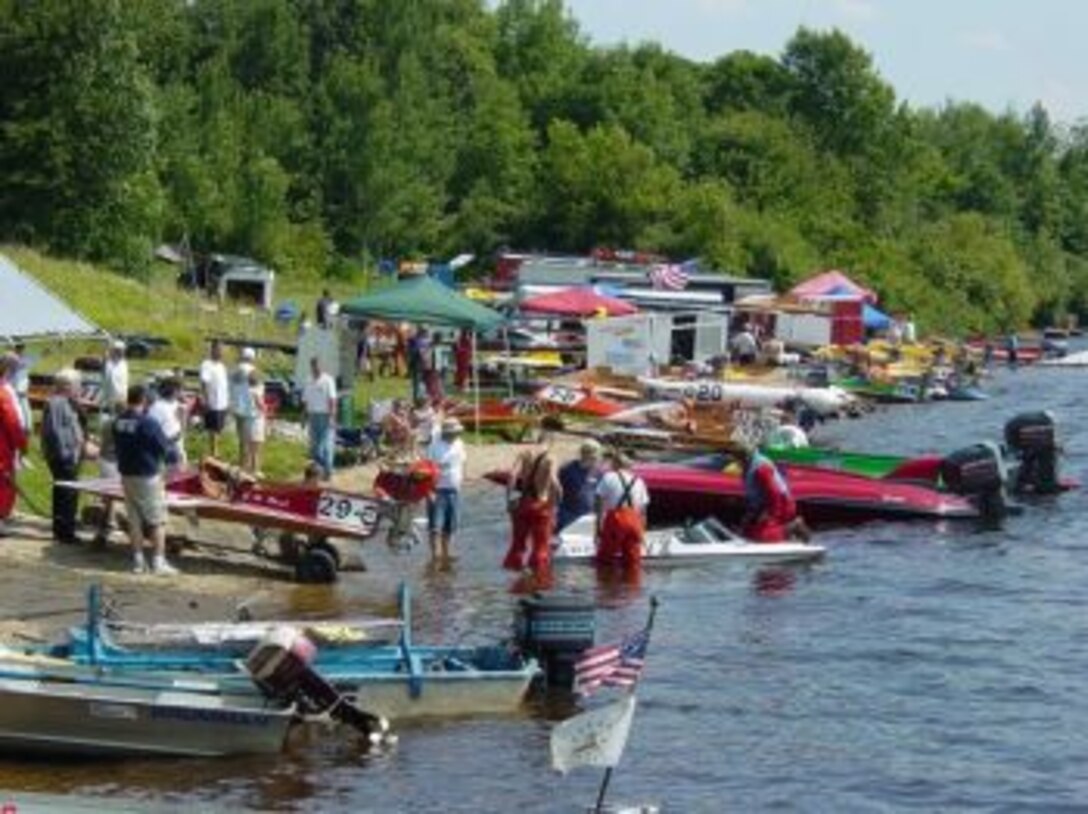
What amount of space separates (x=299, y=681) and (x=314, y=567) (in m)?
7.33

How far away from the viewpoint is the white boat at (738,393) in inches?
1986

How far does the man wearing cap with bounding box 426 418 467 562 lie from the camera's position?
26969 millimetres

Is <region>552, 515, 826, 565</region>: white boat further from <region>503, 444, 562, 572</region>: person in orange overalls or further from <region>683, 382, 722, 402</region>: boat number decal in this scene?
<region>683, 382, 722, 402</region>: boat number decal

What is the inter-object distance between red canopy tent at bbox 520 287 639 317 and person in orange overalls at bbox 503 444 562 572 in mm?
27973

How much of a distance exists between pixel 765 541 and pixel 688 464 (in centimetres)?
531

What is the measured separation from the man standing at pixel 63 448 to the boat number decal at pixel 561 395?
21.4 metres

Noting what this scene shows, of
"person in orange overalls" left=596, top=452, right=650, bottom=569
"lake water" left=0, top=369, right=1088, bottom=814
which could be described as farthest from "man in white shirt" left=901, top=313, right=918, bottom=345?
"person in orange overalls" left=596, top=452, right=650, bottom=569

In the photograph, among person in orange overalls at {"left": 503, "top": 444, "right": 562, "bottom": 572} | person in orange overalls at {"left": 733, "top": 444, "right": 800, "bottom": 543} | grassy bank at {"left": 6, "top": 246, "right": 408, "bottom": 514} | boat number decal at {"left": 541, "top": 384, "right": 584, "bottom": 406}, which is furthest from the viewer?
boat number decal at {"left": 541, "top": 384, "right": 584, "bottom": 406}

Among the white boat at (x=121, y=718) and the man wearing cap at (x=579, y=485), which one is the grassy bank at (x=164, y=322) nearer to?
the man wearing cap at (x=579, y=485)

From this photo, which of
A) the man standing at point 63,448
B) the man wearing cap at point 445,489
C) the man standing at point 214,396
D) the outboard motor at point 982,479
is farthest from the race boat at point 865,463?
the man standing at point 63,448

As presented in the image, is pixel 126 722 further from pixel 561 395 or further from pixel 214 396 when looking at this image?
pixel 561 395

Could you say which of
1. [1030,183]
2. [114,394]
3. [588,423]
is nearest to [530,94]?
[1030,183]

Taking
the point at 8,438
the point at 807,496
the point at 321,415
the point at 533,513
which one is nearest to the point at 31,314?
the point at 8,438

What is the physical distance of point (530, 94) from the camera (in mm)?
111375
